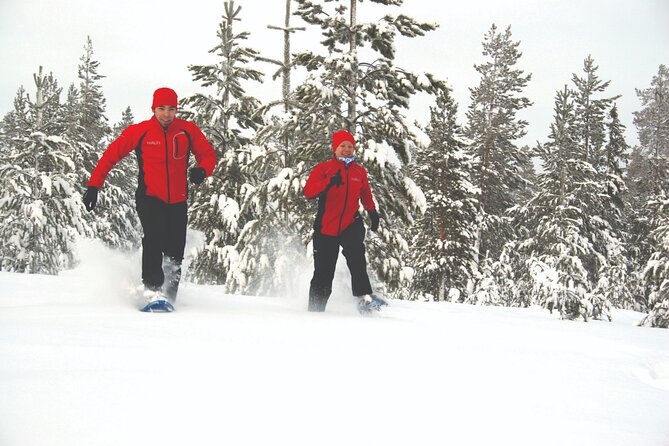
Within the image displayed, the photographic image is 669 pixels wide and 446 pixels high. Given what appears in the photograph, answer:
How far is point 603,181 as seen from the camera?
92.3ft

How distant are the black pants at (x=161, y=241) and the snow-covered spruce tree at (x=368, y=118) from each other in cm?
548

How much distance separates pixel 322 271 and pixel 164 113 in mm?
2404

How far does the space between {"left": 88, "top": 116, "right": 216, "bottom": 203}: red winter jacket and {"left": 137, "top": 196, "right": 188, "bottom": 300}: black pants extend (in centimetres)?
11

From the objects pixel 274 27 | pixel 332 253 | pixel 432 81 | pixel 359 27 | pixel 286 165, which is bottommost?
pixel 332 253

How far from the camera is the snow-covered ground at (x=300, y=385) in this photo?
1968 millimetres

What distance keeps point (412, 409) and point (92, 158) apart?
26357 mm

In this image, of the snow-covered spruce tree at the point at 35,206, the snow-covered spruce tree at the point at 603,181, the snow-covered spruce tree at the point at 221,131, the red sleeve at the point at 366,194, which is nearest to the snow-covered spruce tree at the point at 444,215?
the snow-covered spruce tree at the point at 603,181

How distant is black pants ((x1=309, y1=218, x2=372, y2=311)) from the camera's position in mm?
6043

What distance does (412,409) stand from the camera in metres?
2.29

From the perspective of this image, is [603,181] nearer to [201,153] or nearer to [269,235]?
[269,235]

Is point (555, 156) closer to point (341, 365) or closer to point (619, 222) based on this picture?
point (619, 222)

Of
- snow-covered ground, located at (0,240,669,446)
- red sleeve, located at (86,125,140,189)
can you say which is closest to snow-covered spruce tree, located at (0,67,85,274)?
red sleeve, located at (86,125,140,189)

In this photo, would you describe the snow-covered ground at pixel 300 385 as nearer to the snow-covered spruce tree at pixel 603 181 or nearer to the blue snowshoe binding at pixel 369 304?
the blue snowshoe binding at pixel 369 304

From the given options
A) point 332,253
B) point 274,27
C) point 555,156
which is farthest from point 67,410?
point 555,156
